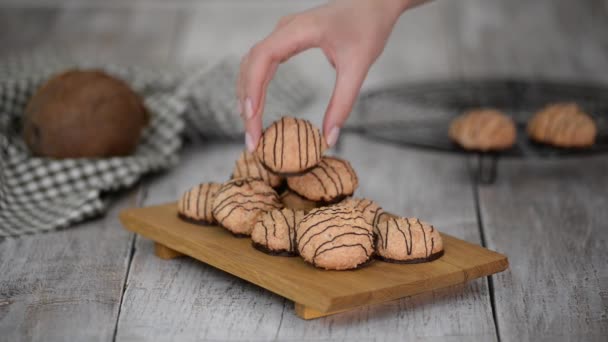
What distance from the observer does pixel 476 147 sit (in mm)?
2094

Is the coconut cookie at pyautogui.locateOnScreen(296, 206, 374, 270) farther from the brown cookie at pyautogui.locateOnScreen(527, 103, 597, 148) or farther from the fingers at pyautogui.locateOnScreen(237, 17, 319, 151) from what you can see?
the brown cookie at pyautogui.locateOnScreen(527, 103, 597, 148)

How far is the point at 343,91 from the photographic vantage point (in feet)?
5.08

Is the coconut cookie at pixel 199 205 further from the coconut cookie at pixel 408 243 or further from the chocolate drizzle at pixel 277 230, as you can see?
the coconut cookie at pixel 408 243

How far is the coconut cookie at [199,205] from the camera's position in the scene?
165 cm

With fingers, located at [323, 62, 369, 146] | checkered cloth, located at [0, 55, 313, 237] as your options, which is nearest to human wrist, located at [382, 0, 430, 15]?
fingers, located at [323, 62, 369, 146]

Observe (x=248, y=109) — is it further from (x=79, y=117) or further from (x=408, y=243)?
(x=79, y=117)

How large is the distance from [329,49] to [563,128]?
0.81m

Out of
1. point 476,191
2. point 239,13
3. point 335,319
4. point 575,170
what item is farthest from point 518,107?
point 239,13

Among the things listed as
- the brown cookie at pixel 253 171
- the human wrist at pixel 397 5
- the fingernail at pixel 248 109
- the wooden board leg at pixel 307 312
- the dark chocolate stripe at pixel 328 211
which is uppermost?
the human wrist at pixel 397 5

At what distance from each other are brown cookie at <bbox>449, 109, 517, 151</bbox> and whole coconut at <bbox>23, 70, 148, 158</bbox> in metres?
0.82

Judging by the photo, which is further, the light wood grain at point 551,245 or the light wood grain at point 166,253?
the light wood grain at point 166,253

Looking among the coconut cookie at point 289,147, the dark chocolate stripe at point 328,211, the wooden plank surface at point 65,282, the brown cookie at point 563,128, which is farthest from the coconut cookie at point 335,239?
the brown cookie at point 563,128

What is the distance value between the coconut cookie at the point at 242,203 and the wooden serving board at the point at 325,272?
0.03m

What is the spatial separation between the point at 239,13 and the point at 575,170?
95.2 inches
